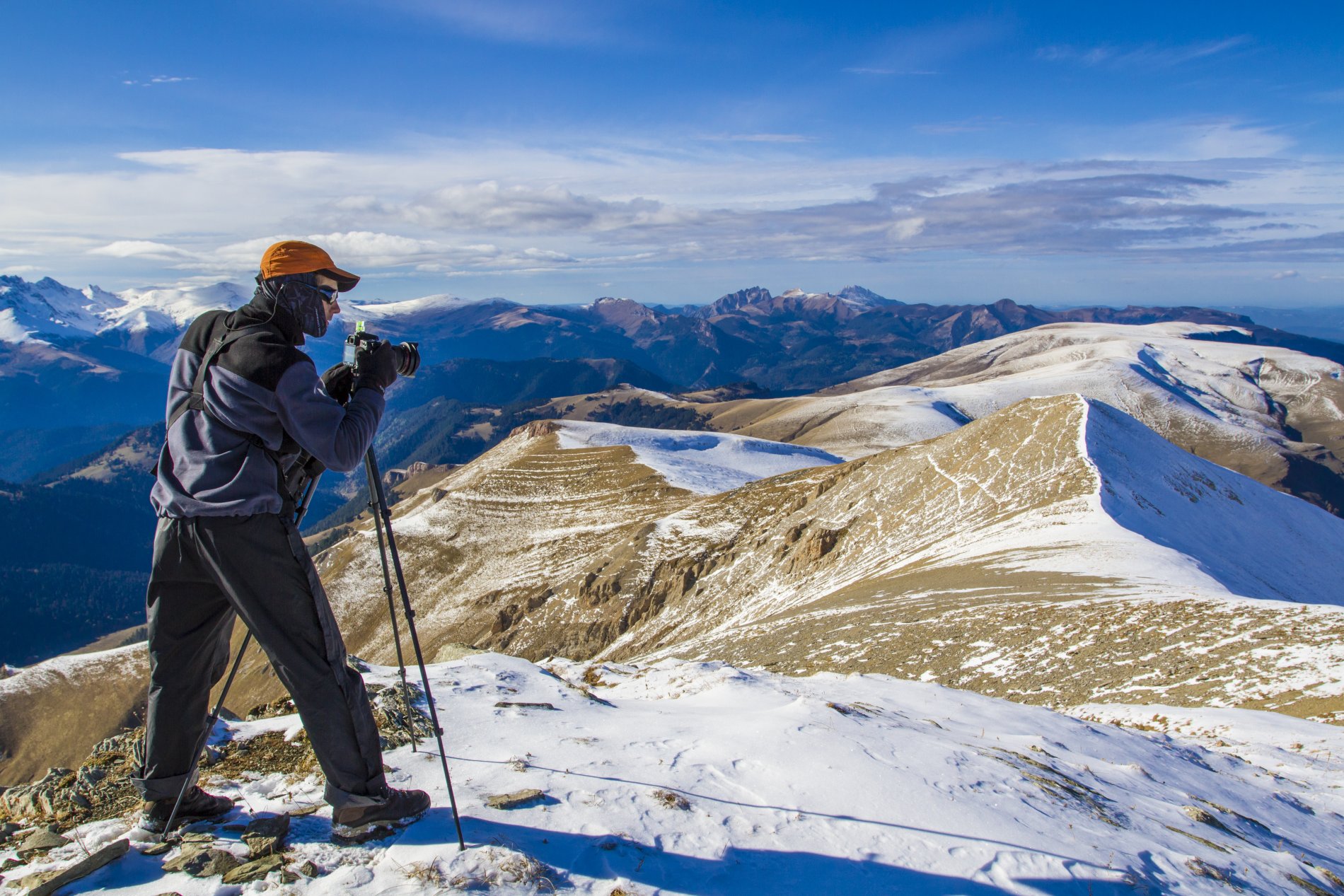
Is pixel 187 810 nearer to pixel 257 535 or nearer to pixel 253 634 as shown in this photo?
pixel 253 634

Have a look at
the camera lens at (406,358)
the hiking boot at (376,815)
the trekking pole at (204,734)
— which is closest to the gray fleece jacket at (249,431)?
the trekking pole at (204,734)

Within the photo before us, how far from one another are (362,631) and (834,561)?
168 ft

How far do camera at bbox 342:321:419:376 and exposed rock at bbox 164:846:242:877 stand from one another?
391 centimetres

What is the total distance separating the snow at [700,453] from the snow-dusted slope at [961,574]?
1214 centimetres

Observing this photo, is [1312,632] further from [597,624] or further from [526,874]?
[597,624]

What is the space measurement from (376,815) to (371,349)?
3.86 m

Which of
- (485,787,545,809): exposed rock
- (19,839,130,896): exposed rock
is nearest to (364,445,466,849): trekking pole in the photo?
(485,787,545,809): exposed rock

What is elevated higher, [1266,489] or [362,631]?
[1266,489]

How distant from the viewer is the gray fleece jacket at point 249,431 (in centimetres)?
513

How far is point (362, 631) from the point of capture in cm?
7144

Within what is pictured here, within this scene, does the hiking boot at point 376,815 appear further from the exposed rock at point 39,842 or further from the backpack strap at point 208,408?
the backpack strap at point 208,408

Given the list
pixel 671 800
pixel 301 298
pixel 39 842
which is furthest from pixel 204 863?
pixel 301 298

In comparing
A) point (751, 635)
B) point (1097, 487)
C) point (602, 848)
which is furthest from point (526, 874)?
point (1097, 487)

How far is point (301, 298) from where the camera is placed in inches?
226
